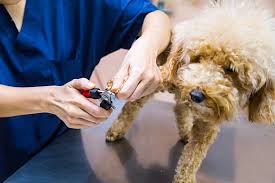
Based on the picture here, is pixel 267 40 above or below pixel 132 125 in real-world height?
above

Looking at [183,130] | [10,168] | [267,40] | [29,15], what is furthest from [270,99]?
[10,168]

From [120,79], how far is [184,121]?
39 centimetres

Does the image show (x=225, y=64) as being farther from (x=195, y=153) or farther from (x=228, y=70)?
(x=195, y=153)

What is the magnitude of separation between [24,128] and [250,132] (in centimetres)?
67

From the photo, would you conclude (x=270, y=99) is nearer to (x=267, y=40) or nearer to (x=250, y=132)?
(x=267, y=40)

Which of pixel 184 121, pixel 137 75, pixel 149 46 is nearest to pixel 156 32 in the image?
pixel 149 46

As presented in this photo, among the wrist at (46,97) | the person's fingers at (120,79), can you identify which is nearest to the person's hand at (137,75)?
the person's fingers at (120,79)

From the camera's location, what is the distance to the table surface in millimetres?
856

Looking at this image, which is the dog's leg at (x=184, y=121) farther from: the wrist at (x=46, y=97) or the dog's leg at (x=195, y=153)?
the wrist at (x=46, y=97)

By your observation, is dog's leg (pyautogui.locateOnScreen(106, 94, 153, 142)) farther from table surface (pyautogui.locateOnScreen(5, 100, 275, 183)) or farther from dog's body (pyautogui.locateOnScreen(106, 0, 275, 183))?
dog's body (pyautogui.locateOnScreen(106, 0, 275, 183))

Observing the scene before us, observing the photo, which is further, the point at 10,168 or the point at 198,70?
the point at 10,168

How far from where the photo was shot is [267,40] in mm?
725

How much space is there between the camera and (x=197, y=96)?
2.30 feet

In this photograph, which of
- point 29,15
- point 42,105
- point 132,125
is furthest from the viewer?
point 132,125
